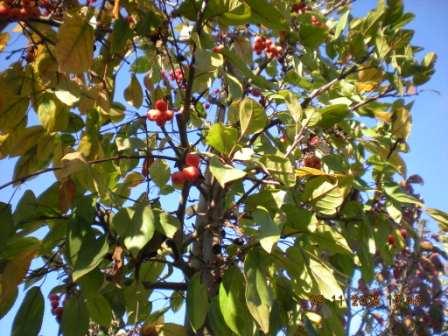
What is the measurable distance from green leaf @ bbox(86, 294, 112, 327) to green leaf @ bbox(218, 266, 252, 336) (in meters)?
0.42

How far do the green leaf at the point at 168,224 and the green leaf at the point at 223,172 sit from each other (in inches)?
8.0

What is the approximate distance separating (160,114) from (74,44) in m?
0.33

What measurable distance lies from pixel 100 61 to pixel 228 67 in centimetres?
51

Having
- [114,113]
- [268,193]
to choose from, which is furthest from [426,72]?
[114,113]

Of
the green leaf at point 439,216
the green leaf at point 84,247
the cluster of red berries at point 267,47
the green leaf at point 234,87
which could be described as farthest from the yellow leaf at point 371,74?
the green leaf at point 84,247

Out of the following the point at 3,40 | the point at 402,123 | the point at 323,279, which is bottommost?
the point at 323,279

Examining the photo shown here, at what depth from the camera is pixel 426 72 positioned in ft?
7.11

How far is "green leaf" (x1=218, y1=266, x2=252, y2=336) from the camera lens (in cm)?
133

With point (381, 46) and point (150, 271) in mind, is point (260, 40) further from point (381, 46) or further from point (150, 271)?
point (150, 271)

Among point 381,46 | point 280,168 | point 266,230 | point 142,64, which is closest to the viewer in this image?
point 266,230

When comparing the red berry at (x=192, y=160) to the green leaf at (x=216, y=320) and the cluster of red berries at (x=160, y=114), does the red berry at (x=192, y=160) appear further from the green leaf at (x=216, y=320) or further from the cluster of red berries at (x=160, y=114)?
the green leaf at (x=216, y=320)

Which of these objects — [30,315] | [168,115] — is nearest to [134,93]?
[168,115]

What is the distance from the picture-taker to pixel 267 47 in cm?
254

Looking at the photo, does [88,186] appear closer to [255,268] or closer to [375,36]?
[255,268]
